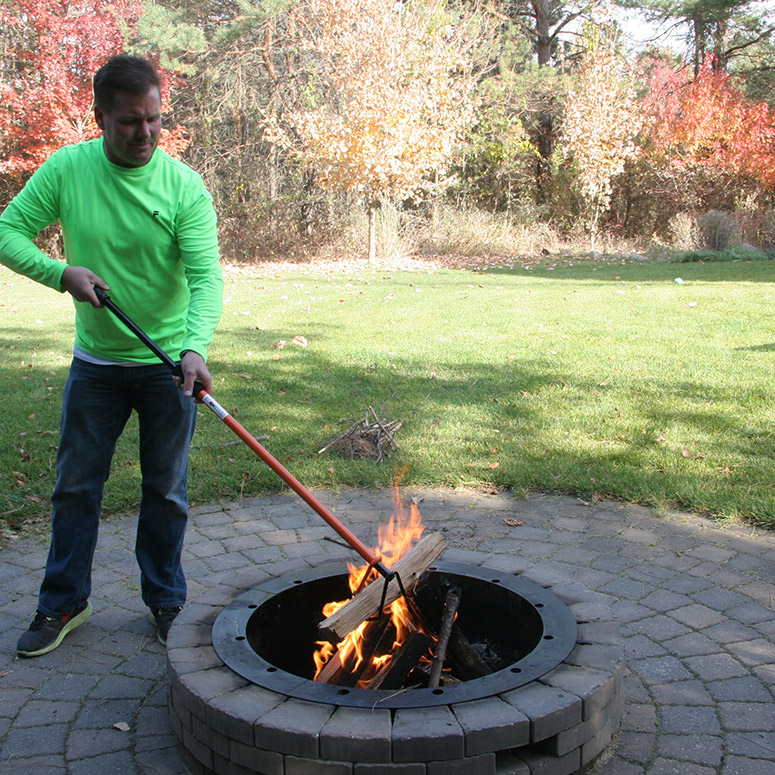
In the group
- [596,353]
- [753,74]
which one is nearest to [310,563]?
[596,353]

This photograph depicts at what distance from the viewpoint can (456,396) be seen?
6297 millimetres

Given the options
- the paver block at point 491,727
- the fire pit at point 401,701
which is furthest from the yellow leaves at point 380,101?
the paver block at point 491,727

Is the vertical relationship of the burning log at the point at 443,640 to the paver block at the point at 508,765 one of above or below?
above

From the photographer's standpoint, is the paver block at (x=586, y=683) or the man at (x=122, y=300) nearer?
the paver block at (x=586, y=683)

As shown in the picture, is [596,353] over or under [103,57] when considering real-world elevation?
under

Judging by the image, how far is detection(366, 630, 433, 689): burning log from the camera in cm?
234

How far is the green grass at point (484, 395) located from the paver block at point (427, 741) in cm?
263

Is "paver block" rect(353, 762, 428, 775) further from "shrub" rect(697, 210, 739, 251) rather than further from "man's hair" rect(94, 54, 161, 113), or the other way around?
"shrub" rect(697, 210, 739, 251)

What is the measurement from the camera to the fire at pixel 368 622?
97.6 inches

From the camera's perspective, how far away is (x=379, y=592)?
2416 millimetres

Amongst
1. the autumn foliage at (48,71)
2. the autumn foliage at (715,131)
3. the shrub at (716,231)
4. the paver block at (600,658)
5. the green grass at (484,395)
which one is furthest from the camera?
the autumn foliage at (715,131)

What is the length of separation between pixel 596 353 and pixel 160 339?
559 cm

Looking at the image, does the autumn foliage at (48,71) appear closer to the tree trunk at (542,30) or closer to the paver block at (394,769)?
the tree trunk at (542,30)

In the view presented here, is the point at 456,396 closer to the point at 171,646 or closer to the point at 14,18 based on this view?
the point at 171,646
